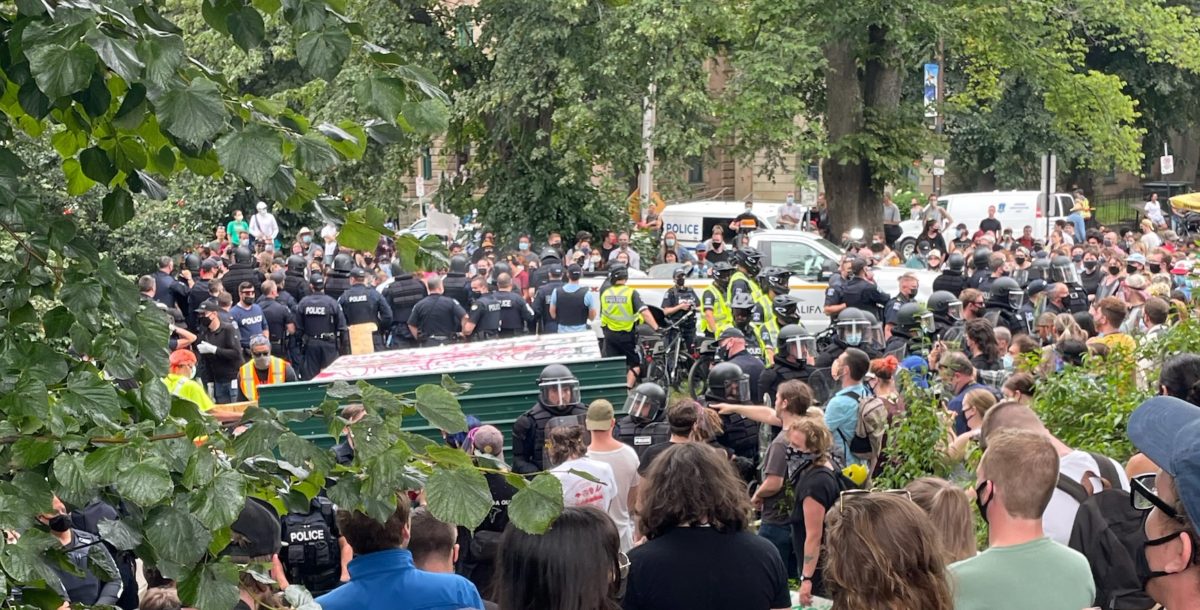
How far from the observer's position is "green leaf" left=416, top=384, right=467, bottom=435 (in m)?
2.73

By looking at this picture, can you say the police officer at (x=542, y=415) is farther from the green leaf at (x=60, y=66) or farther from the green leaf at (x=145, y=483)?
the green leaf at (x=60, y=66)

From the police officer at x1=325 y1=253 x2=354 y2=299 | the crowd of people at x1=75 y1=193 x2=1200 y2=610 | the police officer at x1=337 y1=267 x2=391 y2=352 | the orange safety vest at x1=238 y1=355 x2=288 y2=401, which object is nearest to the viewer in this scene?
the crowd of people at x1=75 y1=193 x2=1200 y2=610

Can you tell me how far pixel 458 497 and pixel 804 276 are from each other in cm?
2000

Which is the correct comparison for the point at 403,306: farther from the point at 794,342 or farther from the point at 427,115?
the point at 427,115

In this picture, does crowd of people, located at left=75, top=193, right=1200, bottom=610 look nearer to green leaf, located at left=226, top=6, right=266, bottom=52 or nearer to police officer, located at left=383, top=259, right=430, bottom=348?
police officer, located at left=383, top=259, right=430, bottom=348

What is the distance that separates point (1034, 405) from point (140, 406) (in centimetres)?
682

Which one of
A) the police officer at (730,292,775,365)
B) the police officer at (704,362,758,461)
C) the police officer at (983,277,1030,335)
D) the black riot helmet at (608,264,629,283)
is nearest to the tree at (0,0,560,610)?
the police officer at (704,362,758,461)

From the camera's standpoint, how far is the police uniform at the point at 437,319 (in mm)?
16453

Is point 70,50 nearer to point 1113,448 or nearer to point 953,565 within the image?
point 953,565

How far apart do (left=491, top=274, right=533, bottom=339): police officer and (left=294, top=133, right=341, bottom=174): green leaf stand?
1376cm

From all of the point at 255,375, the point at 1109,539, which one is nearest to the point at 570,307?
the point at 255,375

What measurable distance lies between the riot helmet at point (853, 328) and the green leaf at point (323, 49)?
33.7 ft

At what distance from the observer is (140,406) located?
2.98m

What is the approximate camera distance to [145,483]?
2.45m
